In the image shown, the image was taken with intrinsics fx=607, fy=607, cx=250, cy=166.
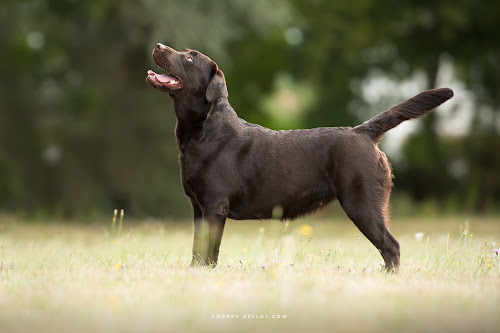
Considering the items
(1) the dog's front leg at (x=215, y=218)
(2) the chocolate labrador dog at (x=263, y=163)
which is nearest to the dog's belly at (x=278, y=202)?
(2) the chocolate labrador dog at (x=263, y=163)

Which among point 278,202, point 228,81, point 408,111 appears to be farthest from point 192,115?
point 228,81

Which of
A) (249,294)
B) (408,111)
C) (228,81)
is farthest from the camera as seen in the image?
(228,81)

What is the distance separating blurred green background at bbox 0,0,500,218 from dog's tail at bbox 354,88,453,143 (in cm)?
795

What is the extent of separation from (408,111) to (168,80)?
2.03m

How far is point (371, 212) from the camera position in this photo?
16.0ft

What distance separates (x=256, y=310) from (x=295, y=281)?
31.2 inches

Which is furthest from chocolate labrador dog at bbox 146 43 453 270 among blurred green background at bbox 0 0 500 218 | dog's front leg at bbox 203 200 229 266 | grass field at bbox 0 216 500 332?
blurred green background at bbox 0 0 500 218

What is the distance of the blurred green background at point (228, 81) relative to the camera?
14.2 meters

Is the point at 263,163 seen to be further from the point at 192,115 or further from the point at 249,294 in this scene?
the point at 249,294

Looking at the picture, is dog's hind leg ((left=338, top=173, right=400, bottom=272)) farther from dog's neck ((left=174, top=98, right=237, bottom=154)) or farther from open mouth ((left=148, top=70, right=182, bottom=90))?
open mouth ((left=148, top=70, right=182, bottom=90))

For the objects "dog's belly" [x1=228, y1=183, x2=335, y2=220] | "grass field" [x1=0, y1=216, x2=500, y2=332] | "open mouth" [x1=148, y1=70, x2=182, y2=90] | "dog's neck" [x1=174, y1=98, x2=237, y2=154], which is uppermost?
"open mouth" [x1=148, y1=70, x2=182, y2=90]

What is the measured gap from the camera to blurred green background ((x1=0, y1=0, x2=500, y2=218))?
14219 millimetres

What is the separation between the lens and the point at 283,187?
504cm

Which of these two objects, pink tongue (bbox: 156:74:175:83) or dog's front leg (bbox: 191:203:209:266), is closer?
dog's front leg (bbox: 191:203:209:266)
